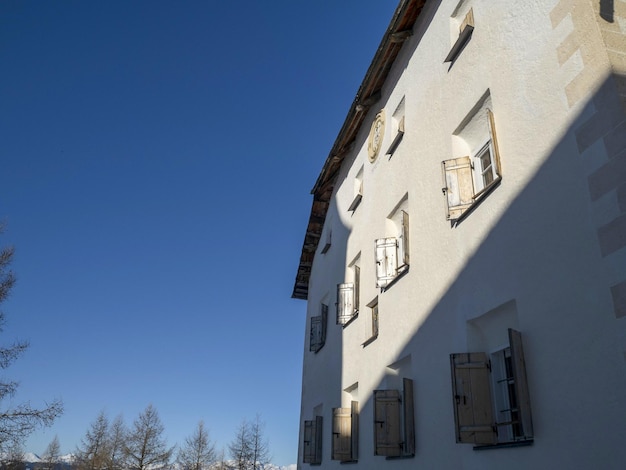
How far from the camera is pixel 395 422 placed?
8539 millimetres

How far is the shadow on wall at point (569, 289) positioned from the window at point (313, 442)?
773 centimetres

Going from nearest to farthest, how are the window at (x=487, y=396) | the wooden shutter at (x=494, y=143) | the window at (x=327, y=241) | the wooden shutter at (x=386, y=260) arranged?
1. the window at (x=487, y=396)
2. the wooden shutter at (x=494, y=143)
3. the wooden shutter at (x=386, y=260)
4. the window at (x=327, y=241)

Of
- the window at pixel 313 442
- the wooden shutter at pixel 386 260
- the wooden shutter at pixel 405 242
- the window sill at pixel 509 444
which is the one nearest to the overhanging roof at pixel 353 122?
the wooden shutter at pixel 405 242

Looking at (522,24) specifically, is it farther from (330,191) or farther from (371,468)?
(330,191)

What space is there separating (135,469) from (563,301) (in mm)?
33550

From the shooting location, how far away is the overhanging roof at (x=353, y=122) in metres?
10.9

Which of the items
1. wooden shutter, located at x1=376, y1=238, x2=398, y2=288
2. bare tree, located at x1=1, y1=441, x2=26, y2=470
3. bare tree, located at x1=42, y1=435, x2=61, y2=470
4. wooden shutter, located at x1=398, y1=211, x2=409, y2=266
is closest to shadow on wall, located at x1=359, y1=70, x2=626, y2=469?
wooden shutter, located at x1=398, y1=211, x2=409, y2=266

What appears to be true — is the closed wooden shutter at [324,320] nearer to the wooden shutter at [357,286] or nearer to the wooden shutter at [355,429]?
the wooden shutter at [357,286]

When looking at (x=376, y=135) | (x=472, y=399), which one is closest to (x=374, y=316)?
(x=376, y=135)

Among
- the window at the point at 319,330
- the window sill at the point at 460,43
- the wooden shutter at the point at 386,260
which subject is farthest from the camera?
the window at the point at 319,330

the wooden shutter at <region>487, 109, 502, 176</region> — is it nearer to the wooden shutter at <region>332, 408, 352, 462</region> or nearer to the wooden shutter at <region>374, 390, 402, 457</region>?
the wooden shutter at <region>374, 390, 402, 457</region>

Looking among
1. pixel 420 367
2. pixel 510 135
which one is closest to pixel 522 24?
pixel 510 135

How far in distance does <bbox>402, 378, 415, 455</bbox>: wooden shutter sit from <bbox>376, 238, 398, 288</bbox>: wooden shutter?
233 cm

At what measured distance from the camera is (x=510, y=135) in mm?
6395
